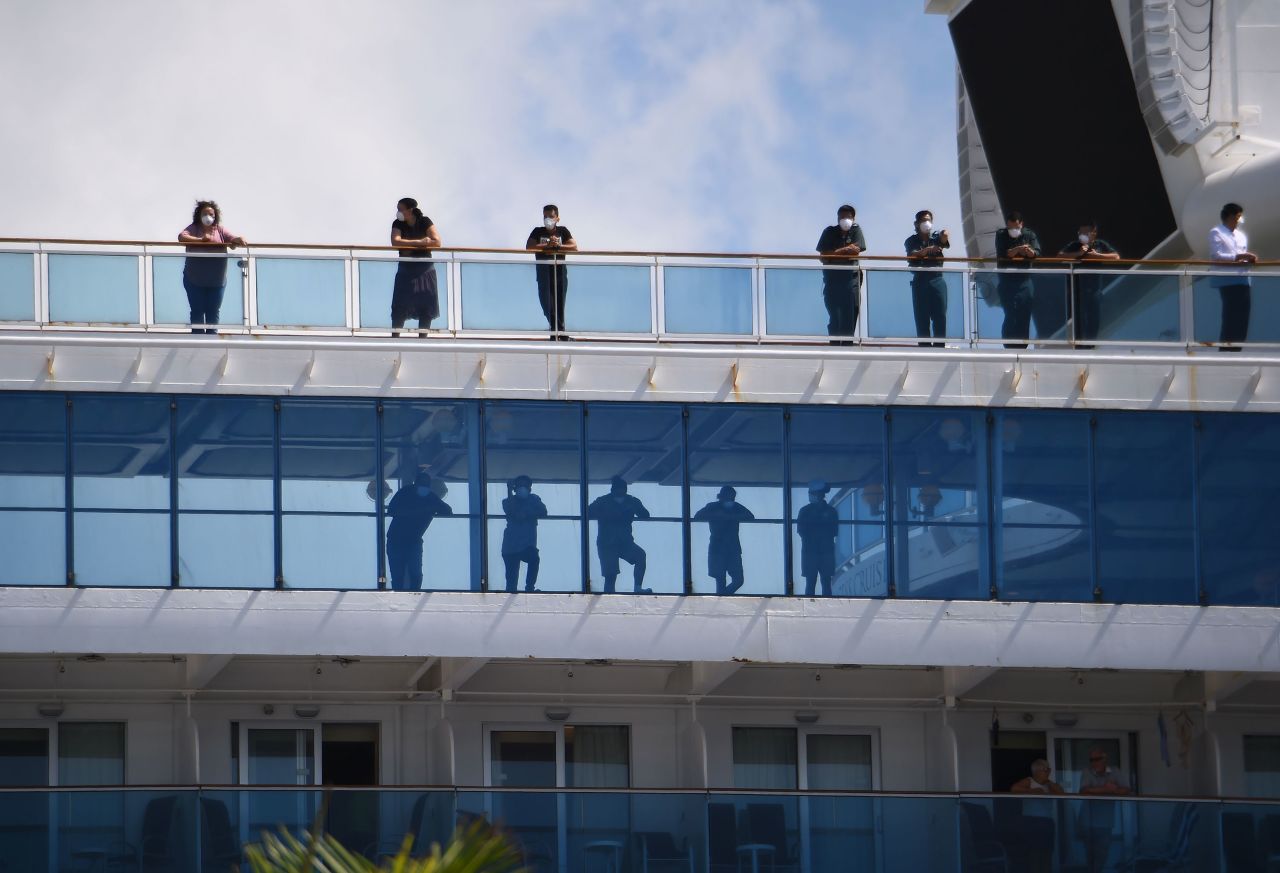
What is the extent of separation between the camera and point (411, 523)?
2392 centimetres

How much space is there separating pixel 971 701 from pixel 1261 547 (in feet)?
11.7

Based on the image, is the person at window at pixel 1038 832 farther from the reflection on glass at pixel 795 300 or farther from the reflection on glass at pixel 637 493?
the reflection on glass at pixel 795 300

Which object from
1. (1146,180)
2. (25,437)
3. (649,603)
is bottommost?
(649,603)

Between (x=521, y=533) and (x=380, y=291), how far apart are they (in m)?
3.03

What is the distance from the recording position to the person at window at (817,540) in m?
24.3

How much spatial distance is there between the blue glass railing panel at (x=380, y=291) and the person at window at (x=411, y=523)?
5.84 feet

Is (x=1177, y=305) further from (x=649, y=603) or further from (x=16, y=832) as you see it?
(x=16, y=832)

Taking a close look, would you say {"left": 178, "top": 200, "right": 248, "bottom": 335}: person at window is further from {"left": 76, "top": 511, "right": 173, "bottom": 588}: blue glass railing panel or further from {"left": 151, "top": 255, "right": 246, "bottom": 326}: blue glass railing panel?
{"left": 76, "top": 511, "right": 173, "bottom": 588}: blue glass railing panel

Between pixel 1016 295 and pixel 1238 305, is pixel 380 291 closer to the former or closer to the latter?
pixel 1016 295

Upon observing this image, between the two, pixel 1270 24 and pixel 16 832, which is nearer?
pixel 16 832

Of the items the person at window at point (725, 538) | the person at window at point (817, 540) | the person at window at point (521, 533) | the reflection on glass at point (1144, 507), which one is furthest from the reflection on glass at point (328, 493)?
the reflection on glass at point (1144, 507)

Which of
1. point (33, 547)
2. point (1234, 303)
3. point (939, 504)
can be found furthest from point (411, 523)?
point (1234, 303)

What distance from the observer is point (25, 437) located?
23672mm

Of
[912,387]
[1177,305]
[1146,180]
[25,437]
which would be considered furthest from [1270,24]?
[25,437]
